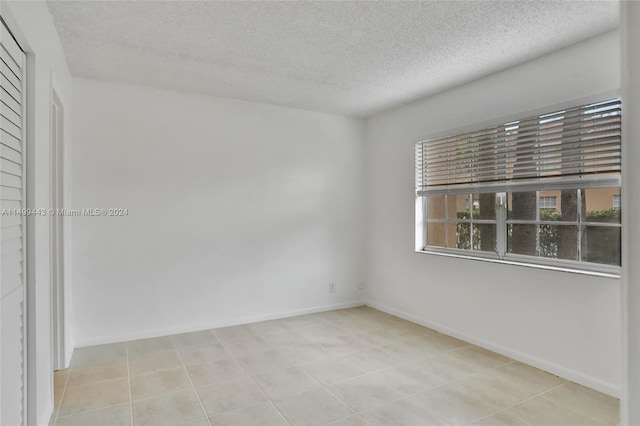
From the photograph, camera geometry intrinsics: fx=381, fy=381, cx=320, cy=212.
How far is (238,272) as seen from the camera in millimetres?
4281

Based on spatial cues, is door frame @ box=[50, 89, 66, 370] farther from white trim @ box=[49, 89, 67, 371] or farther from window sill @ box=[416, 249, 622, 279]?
window sill @ box=[416, 249, 622, 279]

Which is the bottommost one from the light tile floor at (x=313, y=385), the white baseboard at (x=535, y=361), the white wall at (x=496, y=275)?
the light tile floor at (x=313, y=385)

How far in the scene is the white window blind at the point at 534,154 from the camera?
8.87 ft

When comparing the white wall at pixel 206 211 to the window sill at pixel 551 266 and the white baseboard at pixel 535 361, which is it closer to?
the white baseboard at pixel 535 361

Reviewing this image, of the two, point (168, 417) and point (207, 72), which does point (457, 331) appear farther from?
point (207, 72)

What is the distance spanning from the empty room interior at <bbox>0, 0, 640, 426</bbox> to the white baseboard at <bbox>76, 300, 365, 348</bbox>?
0.07ft

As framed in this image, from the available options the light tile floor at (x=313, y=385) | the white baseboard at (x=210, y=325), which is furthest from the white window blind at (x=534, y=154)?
the white baseboard at (x=210, y=325)

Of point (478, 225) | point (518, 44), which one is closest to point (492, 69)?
point (518, 44)

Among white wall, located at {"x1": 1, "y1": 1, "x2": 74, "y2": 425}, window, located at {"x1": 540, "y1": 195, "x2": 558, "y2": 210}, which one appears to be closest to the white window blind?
window, located at {"x1": 540, "y1": 195, "x2": 558, "y2": 210}

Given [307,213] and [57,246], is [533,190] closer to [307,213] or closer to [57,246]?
[307,213]

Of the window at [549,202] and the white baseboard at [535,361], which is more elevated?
the window at [549,202]

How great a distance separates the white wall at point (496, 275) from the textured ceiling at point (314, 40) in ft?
0.60

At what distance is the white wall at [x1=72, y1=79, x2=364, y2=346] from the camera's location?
143 inches

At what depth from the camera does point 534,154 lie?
3.13m
